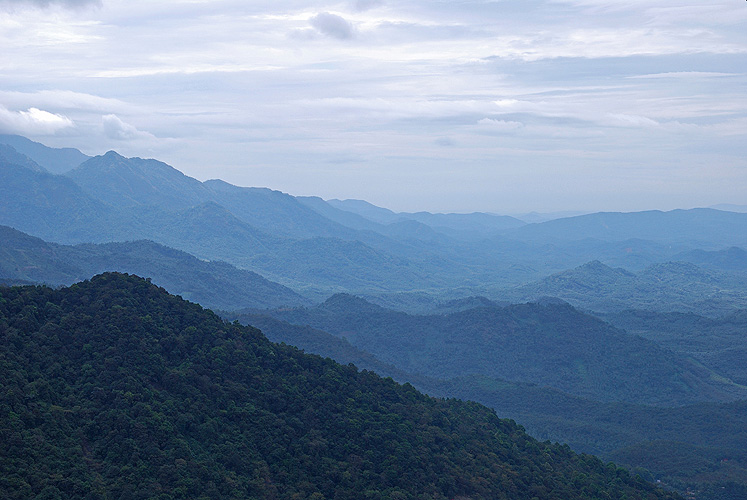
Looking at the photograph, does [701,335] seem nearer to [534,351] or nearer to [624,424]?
[534,351]

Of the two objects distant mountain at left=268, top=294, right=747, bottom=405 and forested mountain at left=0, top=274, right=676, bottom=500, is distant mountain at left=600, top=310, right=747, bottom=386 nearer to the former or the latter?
distant mountain at left=268, top=294, right=747, bottom=405

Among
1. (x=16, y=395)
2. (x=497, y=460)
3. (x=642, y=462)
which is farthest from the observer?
(x=642, y=462)

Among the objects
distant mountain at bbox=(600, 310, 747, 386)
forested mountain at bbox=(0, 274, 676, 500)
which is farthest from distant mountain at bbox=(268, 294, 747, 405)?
forested mountain at bbox=(0, 274, 676, 500)

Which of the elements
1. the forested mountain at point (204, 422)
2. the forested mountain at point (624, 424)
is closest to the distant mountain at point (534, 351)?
the forested mountain at point (624, 424)

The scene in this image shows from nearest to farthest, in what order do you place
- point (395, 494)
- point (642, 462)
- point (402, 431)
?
point (395, 494) < point (402, 431) < point (642, 462)

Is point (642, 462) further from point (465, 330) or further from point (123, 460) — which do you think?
point (465, 330)

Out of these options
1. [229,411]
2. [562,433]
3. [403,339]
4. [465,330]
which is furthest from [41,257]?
[229,411]
